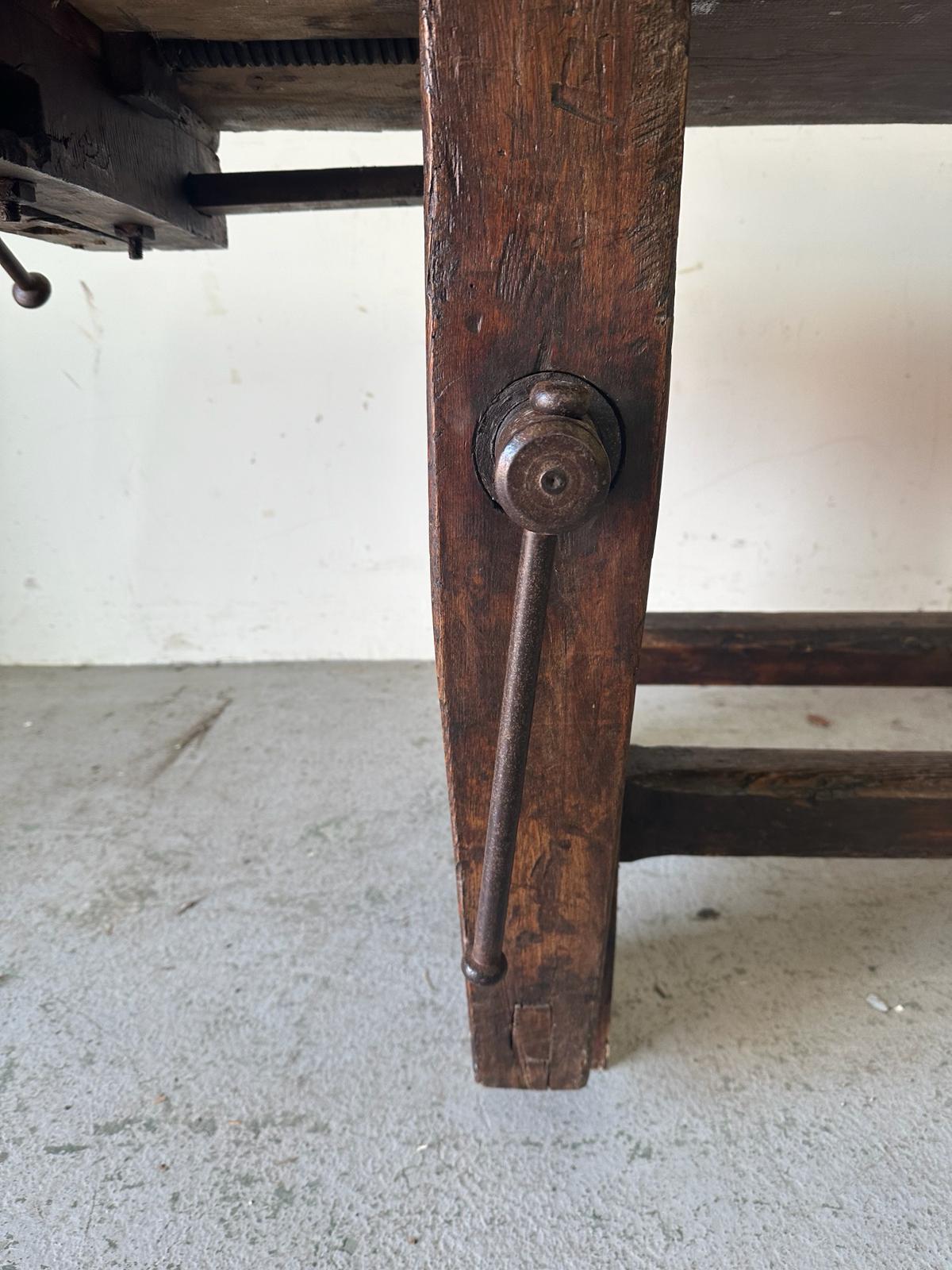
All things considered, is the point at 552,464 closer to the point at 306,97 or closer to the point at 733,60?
the point at 733,60

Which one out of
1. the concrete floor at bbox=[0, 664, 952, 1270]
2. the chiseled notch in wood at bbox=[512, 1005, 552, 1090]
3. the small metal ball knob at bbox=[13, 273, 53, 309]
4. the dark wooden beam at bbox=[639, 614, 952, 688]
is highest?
the small metal ball knob at bbox=[13, 273, 53, 309]

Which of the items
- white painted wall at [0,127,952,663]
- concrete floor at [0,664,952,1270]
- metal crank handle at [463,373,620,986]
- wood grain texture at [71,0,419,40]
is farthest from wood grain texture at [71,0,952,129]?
concrete floor at [0,664,952,1270]

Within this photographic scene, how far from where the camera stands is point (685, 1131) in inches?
37.8

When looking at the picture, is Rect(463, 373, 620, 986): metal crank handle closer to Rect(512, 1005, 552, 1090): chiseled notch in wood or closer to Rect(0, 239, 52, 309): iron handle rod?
Rect(512, 1005, 552, 1090): chiseled notch in wood

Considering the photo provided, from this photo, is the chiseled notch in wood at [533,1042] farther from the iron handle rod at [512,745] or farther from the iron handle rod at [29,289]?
the iron handle rod at [29,289]

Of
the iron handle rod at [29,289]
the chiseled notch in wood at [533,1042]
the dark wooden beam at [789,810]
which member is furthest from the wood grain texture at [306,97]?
the chiseled notch in wood at [533,1042]

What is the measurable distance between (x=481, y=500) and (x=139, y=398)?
6.02 ft

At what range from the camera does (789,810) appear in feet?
3.28

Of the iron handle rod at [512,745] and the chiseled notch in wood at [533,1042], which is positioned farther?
the chiseled notch in wood at [533,1042]

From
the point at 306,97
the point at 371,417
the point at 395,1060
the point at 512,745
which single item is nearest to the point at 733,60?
the point at 306,97

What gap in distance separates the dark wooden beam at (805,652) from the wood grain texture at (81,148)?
1037mm

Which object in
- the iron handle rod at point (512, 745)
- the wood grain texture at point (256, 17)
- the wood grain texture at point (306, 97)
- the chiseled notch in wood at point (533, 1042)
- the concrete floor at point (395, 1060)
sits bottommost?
the concrete floor at point (395, 1060)

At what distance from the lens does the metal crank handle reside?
0.58 metres

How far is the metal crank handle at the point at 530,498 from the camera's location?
0.58m
